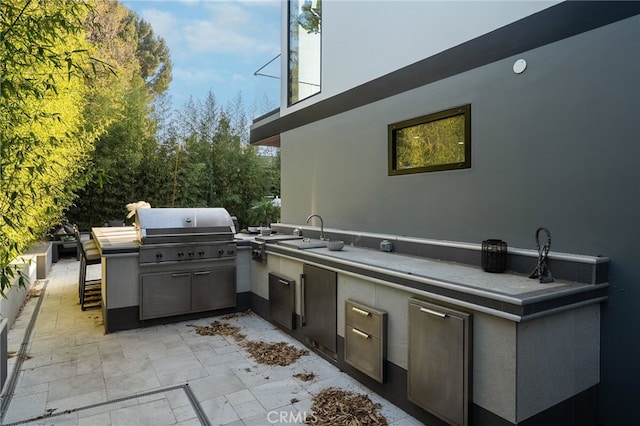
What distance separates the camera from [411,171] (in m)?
3.72

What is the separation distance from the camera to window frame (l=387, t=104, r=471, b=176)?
3.13 meters

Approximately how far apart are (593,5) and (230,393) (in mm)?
3525

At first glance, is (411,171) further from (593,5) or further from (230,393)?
(230,393)

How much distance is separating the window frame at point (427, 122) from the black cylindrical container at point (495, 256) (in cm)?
72

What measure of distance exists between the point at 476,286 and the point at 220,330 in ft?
9.88

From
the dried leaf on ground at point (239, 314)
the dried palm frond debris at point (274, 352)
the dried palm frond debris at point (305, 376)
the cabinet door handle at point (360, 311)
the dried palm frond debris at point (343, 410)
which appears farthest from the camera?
the dried leaf on ground at point (239, 314)

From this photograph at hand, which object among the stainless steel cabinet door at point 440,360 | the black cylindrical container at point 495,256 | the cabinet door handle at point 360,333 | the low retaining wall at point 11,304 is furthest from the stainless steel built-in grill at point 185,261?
the black cylindrical container at point 495,256

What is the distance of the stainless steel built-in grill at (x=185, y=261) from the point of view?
434 centimetres

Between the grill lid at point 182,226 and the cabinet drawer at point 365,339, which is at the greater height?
the grill lid at point 182,226

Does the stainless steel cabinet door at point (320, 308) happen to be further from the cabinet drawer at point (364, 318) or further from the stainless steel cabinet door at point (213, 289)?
the stainless steel cabinet door at point (213, 289)

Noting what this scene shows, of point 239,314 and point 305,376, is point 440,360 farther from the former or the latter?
point 239,314

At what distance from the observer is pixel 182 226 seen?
4.55 m

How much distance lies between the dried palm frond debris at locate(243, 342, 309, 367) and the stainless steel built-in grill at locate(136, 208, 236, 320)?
3.48 ft

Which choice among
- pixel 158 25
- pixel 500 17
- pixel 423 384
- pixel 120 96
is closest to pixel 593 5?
pixel 500 17
